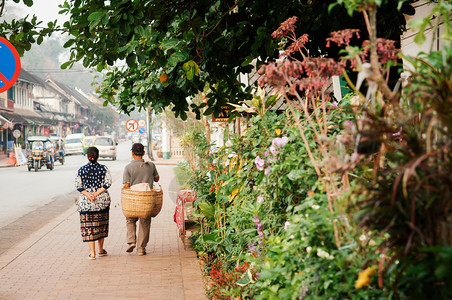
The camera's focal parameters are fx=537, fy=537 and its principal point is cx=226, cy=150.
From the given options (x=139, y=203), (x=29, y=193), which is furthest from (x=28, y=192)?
(x=139, y=203)

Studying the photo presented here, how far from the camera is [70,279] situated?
21.9ft

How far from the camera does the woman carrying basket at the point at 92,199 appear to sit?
7.93 m

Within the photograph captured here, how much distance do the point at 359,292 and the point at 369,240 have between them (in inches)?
10.2

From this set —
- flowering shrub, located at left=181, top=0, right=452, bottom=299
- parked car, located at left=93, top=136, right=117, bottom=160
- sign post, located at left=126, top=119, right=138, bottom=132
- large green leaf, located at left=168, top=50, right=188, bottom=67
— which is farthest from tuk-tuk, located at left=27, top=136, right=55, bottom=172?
flowering shrub, located at left=181, top=0, right=452, bottom=299

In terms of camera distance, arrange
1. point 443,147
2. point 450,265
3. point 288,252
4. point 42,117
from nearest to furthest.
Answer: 1. point 450,265
2. point 443,147
3. point 288,252
4. point 42,117

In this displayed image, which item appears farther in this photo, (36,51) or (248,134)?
A: (36,51)

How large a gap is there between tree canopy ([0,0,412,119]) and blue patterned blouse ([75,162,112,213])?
1.72m

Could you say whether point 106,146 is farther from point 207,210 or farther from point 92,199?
point 207,210

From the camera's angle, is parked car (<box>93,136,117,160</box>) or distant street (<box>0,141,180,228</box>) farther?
parked car (<box>93,136,117,160</box>)

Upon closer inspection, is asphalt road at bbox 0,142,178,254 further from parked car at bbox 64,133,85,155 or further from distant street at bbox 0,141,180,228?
parked car at bbox 64,133,85,155

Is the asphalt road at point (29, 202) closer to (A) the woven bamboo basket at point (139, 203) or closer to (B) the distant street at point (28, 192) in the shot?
(B) the distant street at point (28, 192)

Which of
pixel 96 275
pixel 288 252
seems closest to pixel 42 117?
pixel 96 275

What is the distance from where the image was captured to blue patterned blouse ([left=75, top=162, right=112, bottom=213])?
7949 mm

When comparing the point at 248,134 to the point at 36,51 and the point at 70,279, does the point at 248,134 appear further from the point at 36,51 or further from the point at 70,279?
the point at 36,51
